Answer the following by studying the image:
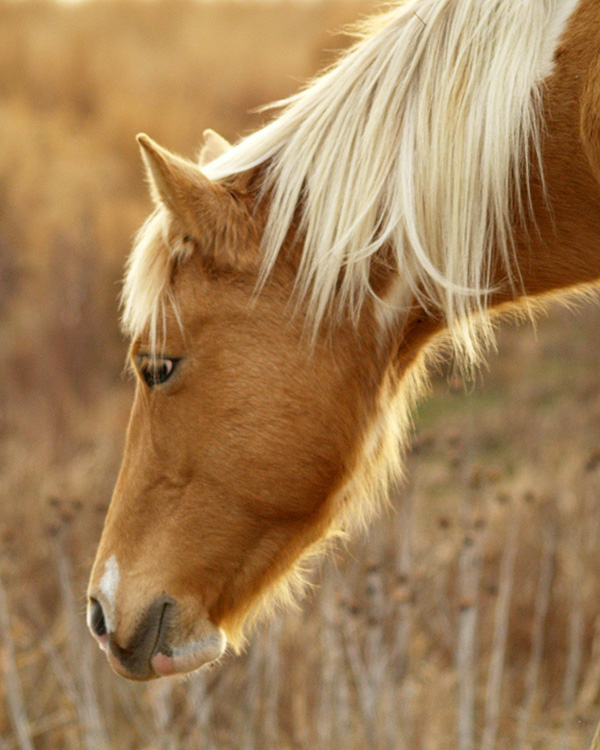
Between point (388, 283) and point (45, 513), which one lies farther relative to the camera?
point (45, 513)

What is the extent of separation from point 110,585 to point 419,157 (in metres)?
Result: 1.09

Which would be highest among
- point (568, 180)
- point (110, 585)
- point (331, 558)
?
point (568, 180)

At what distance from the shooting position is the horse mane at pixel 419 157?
4.99 ft

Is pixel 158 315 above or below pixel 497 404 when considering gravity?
above

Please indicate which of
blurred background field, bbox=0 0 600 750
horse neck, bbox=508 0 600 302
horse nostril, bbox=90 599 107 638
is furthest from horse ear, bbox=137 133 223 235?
blurred background field, bbox=0 0 600 750

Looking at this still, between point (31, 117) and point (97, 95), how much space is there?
1.43m

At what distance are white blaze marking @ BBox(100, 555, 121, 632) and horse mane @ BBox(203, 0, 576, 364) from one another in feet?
2.25

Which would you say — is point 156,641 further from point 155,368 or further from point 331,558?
point 331,558

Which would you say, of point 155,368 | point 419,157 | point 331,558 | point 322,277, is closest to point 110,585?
point 155,368

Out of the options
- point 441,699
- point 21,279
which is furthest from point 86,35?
point 441,699

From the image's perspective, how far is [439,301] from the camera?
1709 mm

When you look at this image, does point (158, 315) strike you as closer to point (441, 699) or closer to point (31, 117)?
point (441, 699)

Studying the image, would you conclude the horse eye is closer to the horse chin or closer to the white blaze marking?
the white blaze marking

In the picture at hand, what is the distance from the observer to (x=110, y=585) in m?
1.80
